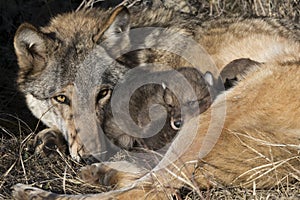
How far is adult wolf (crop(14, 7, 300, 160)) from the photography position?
17.2ft

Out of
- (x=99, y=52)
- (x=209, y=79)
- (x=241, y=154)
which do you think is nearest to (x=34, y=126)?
(x=99, y=52)

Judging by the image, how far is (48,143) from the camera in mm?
5598

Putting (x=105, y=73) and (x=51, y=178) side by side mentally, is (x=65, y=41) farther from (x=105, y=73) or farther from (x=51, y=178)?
(x=51, y=178)

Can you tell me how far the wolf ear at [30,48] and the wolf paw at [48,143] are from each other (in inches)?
24.7

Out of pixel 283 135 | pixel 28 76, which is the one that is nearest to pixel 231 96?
pixel 283 135

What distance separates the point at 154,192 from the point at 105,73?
5.29 feet

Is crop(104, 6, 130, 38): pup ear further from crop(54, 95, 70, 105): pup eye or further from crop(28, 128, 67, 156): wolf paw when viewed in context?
crop(28, 128, 67, 156): wolf paw

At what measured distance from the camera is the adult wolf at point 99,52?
5250mm

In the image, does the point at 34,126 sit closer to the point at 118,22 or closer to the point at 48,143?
the point at 48,143

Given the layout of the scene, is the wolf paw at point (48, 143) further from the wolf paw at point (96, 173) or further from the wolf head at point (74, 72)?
the wolf paw at point (96, 173)

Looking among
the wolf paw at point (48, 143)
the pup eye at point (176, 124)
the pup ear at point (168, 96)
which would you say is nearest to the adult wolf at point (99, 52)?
the wolf paw at point (48, 143)

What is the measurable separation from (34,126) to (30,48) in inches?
45.7

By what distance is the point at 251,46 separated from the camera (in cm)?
580

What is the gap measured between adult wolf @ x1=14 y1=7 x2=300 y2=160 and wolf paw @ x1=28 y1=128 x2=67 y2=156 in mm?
113
